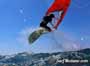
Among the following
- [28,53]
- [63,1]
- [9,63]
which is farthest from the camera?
[9,63]

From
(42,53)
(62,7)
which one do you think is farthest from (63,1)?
(42,53)

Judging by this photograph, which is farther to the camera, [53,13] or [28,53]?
[28,53]

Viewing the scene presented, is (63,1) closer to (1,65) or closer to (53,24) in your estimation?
(53,24)

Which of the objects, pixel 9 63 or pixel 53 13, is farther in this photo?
pixel 9 63

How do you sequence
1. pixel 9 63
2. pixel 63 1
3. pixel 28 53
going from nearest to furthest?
1. pixel 63 1
2. pixel 28 53
3. pixel 9 63

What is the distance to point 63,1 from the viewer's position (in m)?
6.26

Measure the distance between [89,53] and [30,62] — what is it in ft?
5.35

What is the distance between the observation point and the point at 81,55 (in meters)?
7.25

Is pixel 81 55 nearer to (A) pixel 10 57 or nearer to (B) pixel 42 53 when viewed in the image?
(B) pixel 42 53

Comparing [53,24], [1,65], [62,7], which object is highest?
[62,7]

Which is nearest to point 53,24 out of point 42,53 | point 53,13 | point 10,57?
point 53,13

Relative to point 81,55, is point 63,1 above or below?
above

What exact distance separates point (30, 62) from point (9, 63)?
721mm

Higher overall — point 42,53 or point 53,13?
point 53,13
